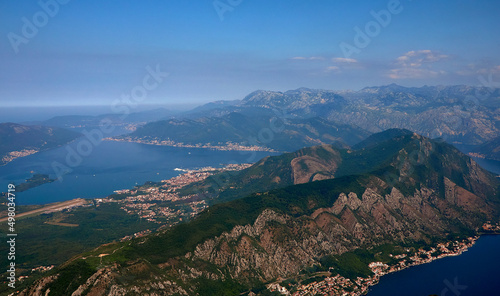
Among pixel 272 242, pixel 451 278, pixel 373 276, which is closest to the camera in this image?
pixel 451 278

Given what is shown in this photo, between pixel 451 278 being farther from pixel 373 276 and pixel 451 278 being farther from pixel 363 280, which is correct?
pixel 363 280

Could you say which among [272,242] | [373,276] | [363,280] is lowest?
[373,276]

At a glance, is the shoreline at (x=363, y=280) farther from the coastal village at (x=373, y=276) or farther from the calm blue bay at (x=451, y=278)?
the calm blue bay at (x=451, y=278)

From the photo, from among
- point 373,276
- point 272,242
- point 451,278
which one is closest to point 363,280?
point 373,276

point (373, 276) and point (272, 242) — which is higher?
point (272, 242)

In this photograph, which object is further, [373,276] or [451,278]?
[373,276]

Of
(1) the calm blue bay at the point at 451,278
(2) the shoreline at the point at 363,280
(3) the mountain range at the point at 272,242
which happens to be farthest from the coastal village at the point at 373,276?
(3) the mountain range at the point at 272,242

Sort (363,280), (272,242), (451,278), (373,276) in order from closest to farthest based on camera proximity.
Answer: (363,280)
(451,278)
(373,276)
(272,242)

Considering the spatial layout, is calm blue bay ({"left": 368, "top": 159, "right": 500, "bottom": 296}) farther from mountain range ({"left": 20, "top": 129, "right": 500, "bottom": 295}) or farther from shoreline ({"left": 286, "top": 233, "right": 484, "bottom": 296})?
mountain range ({"left": 20, "top": 129, "right": 500, "bottom": 295})

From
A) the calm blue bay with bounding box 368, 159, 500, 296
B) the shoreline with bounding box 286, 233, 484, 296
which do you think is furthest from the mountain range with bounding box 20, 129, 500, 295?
the calm blue bay with bounding box 368, 159, 500, 296

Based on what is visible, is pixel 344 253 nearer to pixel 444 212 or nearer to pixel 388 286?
pixel 388 286
